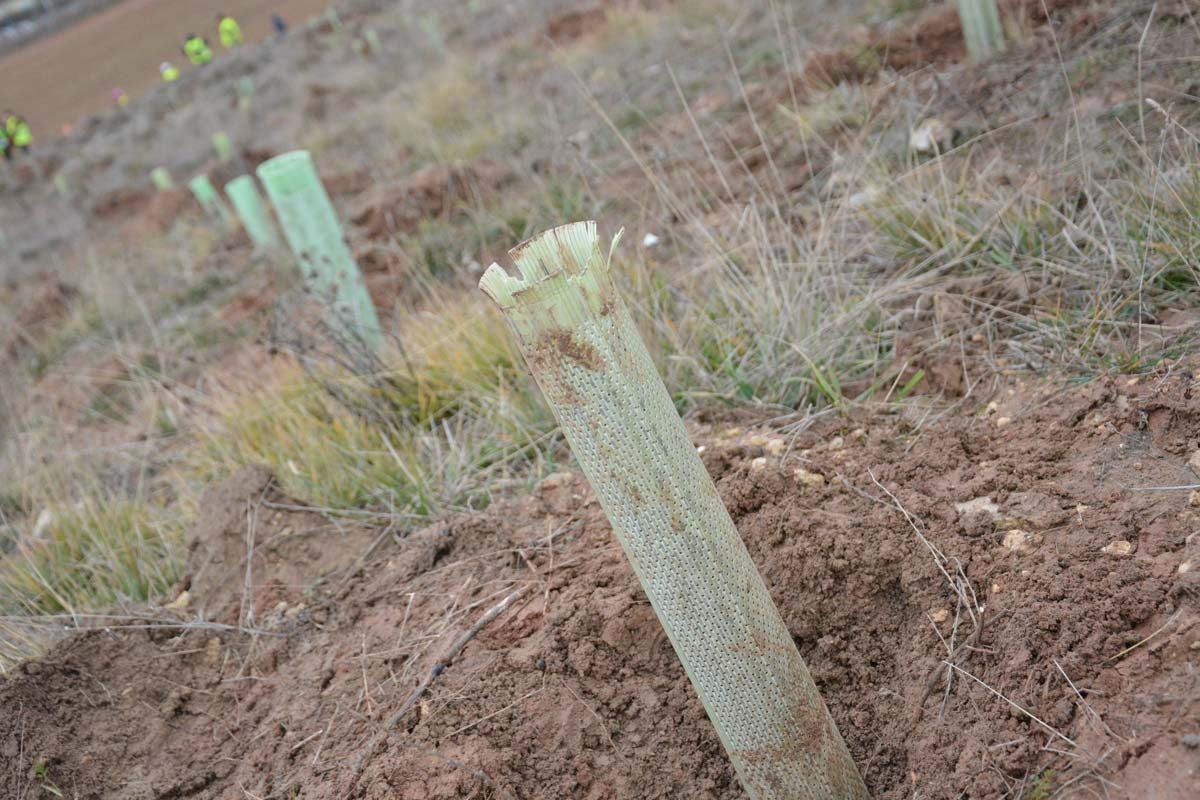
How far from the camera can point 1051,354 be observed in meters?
2.52

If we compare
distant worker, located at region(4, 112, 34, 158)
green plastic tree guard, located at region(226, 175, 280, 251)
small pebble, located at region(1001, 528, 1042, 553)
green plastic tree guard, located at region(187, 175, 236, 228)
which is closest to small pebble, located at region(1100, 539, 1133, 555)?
small pebble, located at region(1001, 528, 1042, 553)

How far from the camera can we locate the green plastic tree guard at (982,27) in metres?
4.76

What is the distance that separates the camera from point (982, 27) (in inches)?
188

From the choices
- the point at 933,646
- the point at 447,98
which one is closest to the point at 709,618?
the point at 933,646

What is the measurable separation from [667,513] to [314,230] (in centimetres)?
330

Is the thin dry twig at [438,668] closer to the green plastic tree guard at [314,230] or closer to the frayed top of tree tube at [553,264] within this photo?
the frayed top of tree tube at [553,264]

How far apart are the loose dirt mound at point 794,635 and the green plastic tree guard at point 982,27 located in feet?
9.85

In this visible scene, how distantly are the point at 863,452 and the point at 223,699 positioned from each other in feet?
5.57

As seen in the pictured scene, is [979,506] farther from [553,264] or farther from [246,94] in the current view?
[246,94]

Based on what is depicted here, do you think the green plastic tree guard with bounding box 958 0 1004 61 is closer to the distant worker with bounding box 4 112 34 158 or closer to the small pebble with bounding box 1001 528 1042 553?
the small pebble with bounding box 1001 528 1042 553

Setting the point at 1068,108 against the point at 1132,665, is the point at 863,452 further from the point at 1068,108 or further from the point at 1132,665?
the point at 1068,108

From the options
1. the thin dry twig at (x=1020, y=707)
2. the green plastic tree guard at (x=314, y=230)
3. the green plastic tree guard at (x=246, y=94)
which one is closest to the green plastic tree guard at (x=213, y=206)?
the green plastic tree guard at (x=314, y=230)

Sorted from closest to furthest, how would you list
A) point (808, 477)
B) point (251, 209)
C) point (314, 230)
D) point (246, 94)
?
point (808, 477)
point (314, 230)
point (251, 209)
point (246, 94)

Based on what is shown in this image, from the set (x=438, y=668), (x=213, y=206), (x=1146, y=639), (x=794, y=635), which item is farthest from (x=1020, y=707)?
(x=213, y=206)
